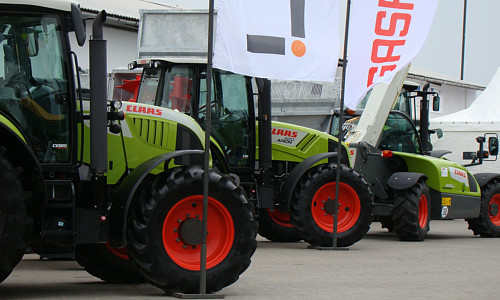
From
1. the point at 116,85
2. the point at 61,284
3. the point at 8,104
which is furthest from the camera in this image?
the point at 116,85

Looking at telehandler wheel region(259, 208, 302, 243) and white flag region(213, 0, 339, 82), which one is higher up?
white flag region(213, 0, 339, 82)

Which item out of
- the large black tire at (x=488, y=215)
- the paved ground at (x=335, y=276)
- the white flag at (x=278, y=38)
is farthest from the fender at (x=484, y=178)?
the white flag at (x=278, y=38)

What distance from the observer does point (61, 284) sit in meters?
9.32

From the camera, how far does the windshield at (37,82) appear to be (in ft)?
26.0

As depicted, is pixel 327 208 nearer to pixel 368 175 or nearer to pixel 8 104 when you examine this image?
pixel 368 175

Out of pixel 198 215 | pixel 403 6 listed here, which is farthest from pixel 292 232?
pixel 198 215

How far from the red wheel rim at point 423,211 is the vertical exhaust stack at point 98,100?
8680 mm

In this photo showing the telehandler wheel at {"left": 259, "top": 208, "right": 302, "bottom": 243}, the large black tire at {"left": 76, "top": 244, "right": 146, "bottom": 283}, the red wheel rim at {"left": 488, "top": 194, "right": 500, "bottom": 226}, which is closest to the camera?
the large black tire at {"left": 76, "top": 244, "right": 146, "bottom": 283}

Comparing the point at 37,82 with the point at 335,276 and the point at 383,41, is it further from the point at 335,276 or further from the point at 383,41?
the point at 383,41

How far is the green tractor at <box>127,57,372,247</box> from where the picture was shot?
13250 mm

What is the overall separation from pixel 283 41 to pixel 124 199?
232 centimetres

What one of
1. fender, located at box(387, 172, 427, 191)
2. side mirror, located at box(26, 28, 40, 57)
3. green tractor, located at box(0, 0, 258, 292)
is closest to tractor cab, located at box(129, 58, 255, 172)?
fender, located at box(387, 172, 427, 191)

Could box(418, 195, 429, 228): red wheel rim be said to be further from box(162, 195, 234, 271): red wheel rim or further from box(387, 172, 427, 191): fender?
box(162, 195, 234, 271): red wheel rim

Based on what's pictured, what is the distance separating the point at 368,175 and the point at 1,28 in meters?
9.25
